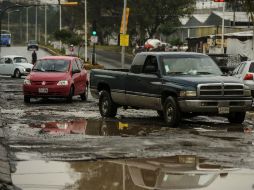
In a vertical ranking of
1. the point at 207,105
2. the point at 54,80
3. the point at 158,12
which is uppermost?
the point at 158,12

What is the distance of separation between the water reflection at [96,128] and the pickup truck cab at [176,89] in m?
0.83

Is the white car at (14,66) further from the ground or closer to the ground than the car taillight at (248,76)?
closer to the ground

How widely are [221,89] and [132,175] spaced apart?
7144 millimetres

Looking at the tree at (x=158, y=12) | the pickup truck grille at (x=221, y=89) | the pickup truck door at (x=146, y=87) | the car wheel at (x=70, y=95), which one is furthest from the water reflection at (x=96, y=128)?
the tree at (x=158, y=12)

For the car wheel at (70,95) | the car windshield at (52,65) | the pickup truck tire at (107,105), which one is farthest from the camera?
the car windshield at (52,65)

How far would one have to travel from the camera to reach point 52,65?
25.5m

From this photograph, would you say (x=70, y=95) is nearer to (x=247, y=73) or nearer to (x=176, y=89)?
(x=247, y=73)

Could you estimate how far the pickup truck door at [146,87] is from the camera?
1711 cm

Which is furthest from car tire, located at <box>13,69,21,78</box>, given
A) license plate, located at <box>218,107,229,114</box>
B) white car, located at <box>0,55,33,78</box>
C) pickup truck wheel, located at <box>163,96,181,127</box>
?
license plate, located at <box>218,107,229,114</box>

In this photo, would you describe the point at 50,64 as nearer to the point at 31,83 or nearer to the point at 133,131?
the point at 31,83

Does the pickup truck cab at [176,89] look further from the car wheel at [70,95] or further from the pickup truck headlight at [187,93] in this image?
the car wheel at [70,95]

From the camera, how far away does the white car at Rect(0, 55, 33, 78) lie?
4650 centimetres

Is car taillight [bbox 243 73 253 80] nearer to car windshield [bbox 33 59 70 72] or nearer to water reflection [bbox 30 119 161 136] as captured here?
car windshield [bbox 33 59 70 72]

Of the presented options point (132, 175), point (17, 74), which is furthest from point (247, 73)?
point (17, 74)
